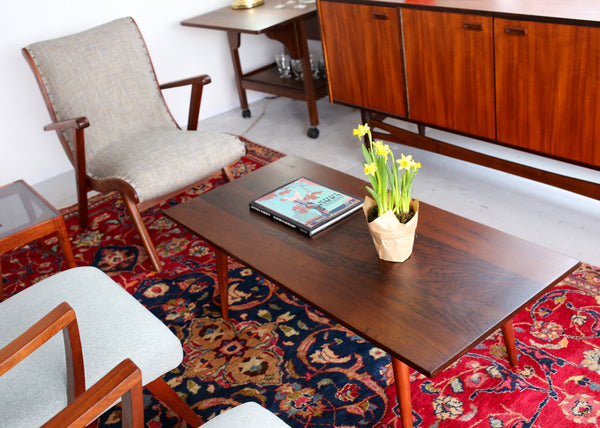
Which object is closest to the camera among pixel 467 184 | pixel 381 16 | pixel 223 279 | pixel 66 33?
pixel 223 279

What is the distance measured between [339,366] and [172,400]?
0.53 metres

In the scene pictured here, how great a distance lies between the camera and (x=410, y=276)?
5.16 ft

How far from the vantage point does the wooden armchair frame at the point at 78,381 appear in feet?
3.39

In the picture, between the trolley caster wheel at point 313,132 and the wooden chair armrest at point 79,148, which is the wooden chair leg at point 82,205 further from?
the trolley caster wheel at point 313,132

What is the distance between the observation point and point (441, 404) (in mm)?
1709

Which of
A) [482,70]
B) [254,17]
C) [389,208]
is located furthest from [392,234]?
[254,17]

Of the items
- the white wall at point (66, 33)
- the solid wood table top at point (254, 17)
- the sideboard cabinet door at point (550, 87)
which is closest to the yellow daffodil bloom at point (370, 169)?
the sideboard cabinet door at point (550, 87)

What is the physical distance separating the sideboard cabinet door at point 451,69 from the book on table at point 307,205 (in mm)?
882

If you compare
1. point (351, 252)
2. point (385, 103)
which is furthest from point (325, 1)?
point (351, 252)

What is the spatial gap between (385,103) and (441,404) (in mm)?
1650

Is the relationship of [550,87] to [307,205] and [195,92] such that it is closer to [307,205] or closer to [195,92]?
[307,205]

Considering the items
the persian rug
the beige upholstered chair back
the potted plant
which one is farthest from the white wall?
the potted plant

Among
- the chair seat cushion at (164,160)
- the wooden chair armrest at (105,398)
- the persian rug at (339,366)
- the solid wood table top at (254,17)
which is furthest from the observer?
the solid wood table top at (254,17)

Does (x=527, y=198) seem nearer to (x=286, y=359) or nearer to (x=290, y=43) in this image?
(x=286, y=359)
